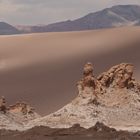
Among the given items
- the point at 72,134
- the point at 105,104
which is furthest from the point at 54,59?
the point at 72,134

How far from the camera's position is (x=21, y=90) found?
81.4 meters

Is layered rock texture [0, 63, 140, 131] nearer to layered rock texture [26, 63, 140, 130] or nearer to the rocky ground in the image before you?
layered rock texture [26, 63, 140, 130]

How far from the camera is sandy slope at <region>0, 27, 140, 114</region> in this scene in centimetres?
8038

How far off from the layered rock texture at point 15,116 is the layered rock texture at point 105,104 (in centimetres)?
99

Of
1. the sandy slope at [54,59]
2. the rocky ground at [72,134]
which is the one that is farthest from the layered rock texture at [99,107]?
the sandy slope at [54,59]

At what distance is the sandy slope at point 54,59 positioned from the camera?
264 feet

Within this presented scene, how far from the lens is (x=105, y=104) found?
3912 centimetres

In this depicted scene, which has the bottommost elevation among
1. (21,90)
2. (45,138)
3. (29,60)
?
(45,138)

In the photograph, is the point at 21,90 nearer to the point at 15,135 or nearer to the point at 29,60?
the point at 29,60

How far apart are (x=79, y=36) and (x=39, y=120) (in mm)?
77190

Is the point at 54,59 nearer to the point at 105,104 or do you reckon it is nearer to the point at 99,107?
the point at 105,104

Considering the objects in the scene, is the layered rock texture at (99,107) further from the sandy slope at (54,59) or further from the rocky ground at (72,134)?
the sandy slope at (54,59)

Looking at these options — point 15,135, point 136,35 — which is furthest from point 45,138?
point 136,35

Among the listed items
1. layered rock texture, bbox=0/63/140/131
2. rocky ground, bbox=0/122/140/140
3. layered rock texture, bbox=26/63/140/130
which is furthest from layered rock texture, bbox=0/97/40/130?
rocky ground, bbox=0/122/140/140
